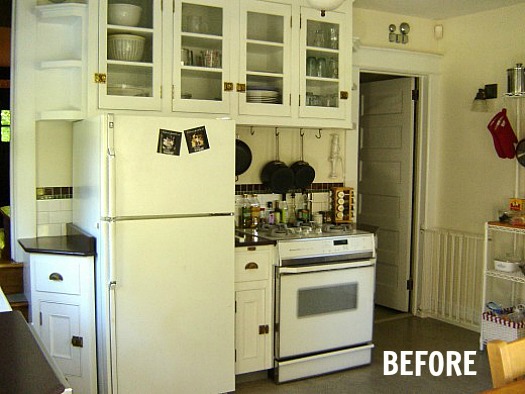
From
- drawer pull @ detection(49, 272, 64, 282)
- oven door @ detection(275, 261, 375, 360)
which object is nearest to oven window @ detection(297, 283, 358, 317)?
oven door @ detection(275, 261, 375, 360)

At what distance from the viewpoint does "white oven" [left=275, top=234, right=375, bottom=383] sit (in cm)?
370

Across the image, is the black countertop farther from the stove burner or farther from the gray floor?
the gray floor

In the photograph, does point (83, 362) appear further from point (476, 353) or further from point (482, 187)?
point (482, 187)

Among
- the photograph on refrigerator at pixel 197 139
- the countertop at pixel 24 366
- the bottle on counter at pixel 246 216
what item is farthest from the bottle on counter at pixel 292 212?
the countertop at pixel 24 366

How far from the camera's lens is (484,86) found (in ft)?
15.3

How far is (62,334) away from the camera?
3248mm

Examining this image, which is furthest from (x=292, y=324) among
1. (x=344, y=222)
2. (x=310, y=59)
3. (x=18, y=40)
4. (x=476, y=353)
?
(x=18, y=40)

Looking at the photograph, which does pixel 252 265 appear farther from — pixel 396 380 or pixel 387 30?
pixel 387 30

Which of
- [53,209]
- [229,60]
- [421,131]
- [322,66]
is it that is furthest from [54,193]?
[421,131]

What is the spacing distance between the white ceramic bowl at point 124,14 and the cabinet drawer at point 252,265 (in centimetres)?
150

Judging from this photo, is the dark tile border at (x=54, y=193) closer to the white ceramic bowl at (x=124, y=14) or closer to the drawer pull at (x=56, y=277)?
the drawer pull at (x=56, y=277)

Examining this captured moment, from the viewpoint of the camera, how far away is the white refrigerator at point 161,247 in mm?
3086

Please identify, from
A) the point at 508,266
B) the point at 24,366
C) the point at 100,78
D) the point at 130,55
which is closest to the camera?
the point at 24,366

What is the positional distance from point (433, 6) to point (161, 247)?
2888mm
